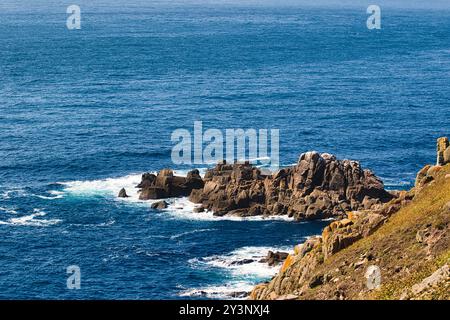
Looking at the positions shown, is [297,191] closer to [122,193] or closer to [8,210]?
[122,193]

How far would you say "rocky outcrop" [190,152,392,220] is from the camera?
12694 cm

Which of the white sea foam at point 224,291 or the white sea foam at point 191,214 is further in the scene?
the white sea foam at point 191,214

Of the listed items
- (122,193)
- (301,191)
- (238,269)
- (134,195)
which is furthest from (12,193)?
(238,269)

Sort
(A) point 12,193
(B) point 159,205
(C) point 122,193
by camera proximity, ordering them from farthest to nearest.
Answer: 1. (A) point 12,193
2. (C) point 122,193
3. (B) point 159,205

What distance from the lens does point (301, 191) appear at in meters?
129

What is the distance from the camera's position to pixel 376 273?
60.6 meters

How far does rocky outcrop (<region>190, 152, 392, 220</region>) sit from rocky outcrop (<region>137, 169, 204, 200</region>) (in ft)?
10.3

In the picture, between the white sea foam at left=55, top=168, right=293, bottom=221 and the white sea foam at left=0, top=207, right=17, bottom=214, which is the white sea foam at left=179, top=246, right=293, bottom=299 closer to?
the white sea foam at left=55, top=168, right=293, bottom=221

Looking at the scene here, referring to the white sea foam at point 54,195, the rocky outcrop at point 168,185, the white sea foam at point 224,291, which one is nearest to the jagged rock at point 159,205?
the rocky outcrop at point 168,185

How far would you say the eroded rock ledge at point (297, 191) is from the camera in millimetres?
126812

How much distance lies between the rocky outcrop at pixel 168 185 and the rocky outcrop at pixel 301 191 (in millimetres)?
3143

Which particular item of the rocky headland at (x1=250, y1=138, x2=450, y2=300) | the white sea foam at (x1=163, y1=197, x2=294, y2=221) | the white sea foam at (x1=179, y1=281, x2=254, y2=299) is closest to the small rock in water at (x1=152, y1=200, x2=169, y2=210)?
the white sea foam at (x1=163, y1=197, x2=294, y2=221)

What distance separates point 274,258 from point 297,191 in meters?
23.4

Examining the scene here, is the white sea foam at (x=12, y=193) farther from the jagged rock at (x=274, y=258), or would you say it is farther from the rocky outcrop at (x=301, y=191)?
the jagged rock at (x=274, y=258)
